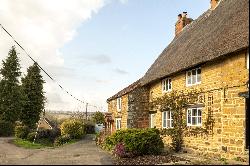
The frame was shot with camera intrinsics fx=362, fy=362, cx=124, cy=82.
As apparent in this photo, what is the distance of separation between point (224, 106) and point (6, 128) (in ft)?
115

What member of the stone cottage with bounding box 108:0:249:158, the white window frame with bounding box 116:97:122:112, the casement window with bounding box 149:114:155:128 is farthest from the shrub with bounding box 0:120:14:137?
the stone cottage with bounding box 108:0:249:158

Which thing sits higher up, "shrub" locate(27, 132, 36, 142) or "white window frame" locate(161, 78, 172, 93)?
"white window frame" locate(161, 78, 172, 93)

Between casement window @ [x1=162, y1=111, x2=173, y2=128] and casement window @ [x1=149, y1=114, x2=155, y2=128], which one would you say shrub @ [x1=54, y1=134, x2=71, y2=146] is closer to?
casement window @ [x1=149, y1=114, x2=155, y2=128]

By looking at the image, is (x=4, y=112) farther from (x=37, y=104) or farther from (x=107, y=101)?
(x=107, y=101)

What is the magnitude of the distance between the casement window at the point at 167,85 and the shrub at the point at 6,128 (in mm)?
27412

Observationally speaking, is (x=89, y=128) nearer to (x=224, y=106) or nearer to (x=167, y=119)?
(x=167, y=119)

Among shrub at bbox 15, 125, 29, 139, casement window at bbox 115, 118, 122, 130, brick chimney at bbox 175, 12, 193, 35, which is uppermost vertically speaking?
brick chimney at bbox 175, 12, 193, 35

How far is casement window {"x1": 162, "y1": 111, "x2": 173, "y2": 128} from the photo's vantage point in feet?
78.7

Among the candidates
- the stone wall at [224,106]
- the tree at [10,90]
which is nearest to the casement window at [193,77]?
the stone wall at [224,106]

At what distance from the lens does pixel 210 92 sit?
762 inches

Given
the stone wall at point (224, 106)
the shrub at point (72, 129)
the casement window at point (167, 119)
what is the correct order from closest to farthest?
the stone wall at point (224, 106), the casement window at point (167, 119), the shrub at point (72, 129)

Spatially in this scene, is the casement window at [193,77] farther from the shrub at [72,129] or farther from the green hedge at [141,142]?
the shrub at [72,129]

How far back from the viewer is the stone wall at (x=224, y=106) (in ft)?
55.1

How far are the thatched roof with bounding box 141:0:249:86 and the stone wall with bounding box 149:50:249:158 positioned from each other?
0.57 m
